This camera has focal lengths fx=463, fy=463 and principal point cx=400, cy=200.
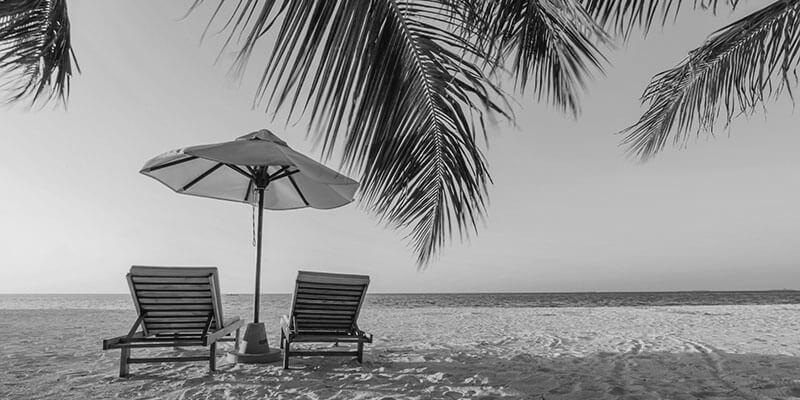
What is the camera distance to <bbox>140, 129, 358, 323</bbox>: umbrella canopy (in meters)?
3.36

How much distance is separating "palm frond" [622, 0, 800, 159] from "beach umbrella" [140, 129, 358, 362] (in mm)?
2139

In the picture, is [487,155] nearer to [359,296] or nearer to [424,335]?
[359,296]

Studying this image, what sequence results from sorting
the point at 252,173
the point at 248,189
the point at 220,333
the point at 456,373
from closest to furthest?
the point at 220,333 < the point at 456,373 < the point at 252,173 < the point at 248,189

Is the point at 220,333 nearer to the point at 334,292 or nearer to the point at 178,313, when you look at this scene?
the point at 178,313

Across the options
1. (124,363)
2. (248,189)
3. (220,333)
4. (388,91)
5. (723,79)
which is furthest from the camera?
(248,189)

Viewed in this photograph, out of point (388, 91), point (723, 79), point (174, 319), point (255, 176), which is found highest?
point (723, 79)

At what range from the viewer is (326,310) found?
4.03m

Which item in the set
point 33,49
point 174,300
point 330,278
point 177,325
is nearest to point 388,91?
point 33,49

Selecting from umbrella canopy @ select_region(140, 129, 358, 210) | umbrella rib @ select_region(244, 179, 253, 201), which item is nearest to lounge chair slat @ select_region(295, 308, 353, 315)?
umbrella canopy @ select_region(140, 129, 358, 210)

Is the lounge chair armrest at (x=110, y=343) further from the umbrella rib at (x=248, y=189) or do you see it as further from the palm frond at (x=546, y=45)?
the palm frond at (x=546, y=45)

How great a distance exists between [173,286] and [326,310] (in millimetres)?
1237

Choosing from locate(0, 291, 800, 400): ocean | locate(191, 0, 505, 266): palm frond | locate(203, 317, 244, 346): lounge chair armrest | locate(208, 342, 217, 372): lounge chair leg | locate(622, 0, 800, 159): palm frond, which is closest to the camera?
locate(191, 0, 505, 266): palm frond

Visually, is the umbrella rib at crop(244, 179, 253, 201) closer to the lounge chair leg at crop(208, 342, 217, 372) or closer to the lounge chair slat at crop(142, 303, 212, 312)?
the lounge chair slat at crop(142, 303, 212, 312)

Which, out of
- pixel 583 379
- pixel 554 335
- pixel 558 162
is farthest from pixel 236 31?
pixel 558 162
